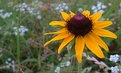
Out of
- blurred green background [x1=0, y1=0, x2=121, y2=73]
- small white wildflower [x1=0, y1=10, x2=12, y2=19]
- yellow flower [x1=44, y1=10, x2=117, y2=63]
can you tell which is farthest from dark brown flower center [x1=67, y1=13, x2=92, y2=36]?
small white wildflower [x1=0, y1=10, x2=12, y2=19]

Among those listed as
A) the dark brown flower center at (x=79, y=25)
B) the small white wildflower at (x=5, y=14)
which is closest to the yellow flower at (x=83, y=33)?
the dark brown flower center at (x=79, y=25)

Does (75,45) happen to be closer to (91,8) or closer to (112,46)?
(112,46)

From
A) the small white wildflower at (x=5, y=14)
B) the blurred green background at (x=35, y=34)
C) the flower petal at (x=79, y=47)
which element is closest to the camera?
the flower petal at (x=79, y=47)

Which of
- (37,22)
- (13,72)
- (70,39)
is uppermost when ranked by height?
(70,39)

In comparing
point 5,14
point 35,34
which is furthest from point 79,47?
point 5,14

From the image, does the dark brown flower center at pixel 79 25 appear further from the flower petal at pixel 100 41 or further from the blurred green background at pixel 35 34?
the blurred green background at pixel 35 34

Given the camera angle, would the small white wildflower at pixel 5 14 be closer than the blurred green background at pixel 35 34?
No

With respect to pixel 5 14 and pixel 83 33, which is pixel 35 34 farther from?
pixel 83 33

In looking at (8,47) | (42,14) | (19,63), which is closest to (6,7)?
(42,14)
